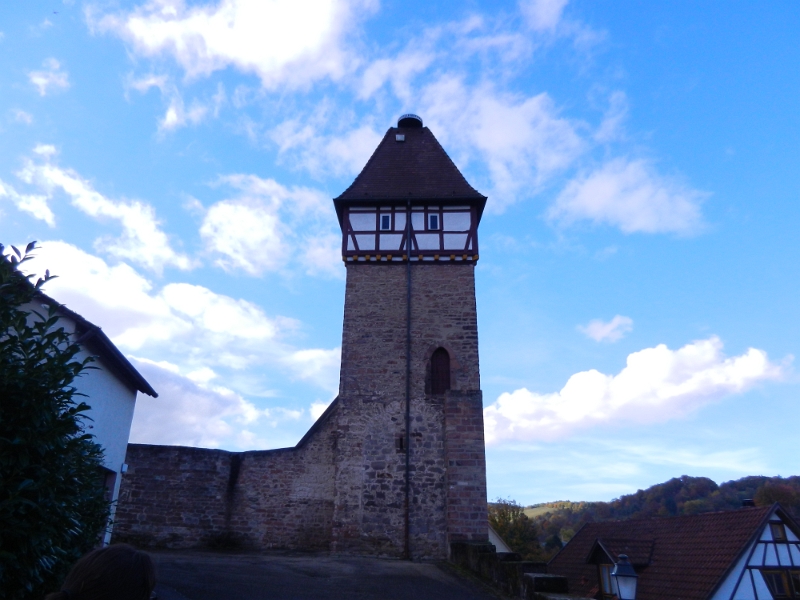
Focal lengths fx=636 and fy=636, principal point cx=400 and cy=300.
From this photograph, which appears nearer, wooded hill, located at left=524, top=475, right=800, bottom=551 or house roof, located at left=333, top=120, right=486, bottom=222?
house roof, located at left=333, top=120, right=486, bottom=222

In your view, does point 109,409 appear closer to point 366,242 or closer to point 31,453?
point 31,453

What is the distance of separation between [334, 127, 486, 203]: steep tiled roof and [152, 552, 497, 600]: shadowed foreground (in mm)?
→ 8148

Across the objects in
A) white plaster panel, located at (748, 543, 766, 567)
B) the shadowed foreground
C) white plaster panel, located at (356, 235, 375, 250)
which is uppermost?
white plaster panel, located at (356, 235, 375, 250)

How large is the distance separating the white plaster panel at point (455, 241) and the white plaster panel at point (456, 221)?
6.7 inches

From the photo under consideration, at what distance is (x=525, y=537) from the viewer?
30.2 meters

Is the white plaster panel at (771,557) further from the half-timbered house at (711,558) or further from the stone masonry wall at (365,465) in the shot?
the stone masonry wall at (365,465)

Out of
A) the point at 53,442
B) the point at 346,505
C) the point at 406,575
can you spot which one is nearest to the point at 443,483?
the point at 346,505

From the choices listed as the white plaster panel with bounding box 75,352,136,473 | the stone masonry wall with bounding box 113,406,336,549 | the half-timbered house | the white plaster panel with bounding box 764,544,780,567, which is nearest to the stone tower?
the stone masonry wall with bounding box 113,406,336,549

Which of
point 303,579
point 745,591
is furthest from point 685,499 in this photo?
point 303,579

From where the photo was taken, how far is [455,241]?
48.8 feet

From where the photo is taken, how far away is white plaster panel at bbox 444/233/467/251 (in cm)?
1481

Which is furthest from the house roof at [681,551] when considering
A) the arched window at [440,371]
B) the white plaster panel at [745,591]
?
the arched window at [440,371]

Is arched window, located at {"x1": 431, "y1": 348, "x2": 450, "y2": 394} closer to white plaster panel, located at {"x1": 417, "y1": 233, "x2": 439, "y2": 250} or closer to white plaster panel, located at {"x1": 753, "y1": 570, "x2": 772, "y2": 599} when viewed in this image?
white plaster panel, located at {"x1": 417, "y1": 233, "x2": 439, "y2": 250}

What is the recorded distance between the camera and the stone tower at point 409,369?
12.6m
